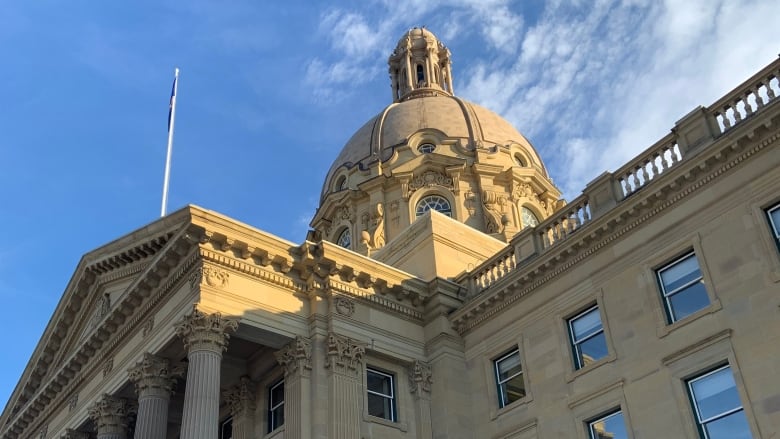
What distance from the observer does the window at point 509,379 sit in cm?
2242

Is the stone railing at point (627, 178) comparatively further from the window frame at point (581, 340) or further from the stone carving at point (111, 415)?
the stone carving at point (111, 415)

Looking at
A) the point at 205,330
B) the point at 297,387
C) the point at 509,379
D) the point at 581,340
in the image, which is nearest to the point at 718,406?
the point at 581,340

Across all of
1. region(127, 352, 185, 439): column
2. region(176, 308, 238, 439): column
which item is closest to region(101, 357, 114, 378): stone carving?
region(127, 352, 185, 439): column

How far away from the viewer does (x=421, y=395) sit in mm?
23266

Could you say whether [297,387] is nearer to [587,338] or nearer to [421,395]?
[421,395]

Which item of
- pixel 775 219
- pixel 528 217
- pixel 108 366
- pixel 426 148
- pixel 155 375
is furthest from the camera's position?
pixel 426 148

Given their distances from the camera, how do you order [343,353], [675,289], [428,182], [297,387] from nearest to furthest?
1. [675,289]
2. [297,387]
3. [343,353]
4. [428,182]

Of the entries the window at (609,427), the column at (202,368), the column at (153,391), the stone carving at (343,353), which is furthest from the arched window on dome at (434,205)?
the window at (609,427)

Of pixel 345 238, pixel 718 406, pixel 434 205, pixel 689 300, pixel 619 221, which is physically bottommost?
pixel 718 406

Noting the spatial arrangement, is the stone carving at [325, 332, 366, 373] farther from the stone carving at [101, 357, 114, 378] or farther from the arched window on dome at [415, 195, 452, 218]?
the arched window on dome at [415, 195, 452, 218]

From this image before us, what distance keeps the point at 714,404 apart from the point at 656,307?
2700 millimetres

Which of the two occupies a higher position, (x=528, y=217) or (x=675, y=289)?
(x=528, y=217)

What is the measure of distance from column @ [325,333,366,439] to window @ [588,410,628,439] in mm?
5969

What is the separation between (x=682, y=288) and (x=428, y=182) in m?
25.7
